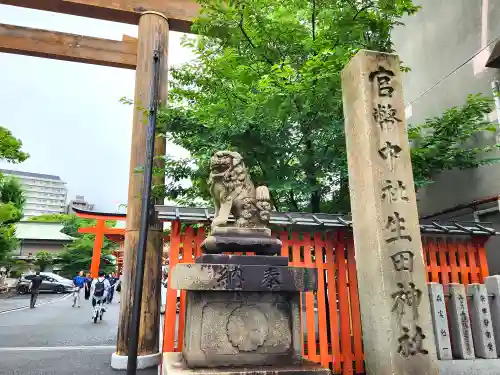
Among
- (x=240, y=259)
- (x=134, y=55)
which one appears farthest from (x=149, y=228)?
(x=134, y=55)

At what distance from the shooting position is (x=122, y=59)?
1035 centimetres

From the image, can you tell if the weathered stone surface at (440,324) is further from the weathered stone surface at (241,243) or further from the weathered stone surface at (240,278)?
the weathered stone surface at (241,243)

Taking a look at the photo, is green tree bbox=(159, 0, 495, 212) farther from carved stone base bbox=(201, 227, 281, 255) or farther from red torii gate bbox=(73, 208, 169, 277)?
red torii gate bbox=(73, 208, 169, 277)

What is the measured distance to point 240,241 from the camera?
4270mm

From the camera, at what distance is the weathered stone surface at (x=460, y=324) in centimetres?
608

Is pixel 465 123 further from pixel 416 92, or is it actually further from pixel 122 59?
pixel 122 59

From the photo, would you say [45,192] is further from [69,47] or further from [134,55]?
[134,55]

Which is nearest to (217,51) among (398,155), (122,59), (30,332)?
(122,59)

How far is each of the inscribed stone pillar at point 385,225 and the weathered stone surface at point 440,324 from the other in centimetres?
160

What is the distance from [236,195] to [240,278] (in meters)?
1.12

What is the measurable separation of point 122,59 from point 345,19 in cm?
659

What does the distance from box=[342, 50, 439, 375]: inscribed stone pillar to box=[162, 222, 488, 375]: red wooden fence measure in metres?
1.78

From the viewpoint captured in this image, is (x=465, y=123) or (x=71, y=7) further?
(x=71, y=7)

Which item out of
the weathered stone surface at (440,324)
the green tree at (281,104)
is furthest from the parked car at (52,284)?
the weathered stone surface at (440,324)
